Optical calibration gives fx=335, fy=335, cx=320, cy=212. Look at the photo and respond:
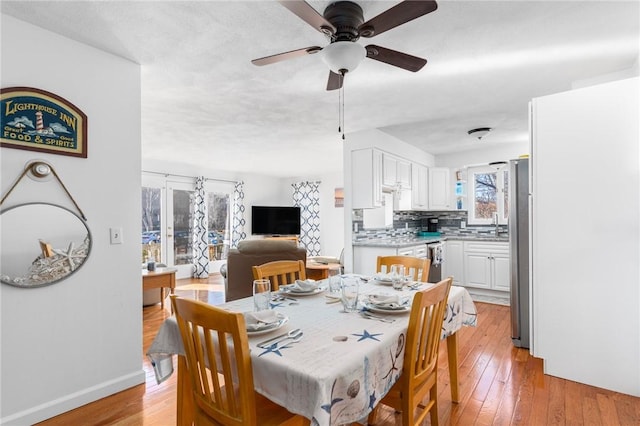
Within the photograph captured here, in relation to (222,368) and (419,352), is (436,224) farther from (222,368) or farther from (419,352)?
(222,368)

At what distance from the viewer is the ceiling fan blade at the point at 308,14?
1404mm

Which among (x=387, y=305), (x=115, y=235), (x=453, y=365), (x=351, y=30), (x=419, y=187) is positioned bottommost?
(x=453, y=365)

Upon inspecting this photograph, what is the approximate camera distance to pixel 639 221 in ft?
7.22

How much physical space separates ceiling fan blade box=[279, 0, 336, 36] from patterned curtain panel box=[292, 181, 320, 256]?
6.62 m

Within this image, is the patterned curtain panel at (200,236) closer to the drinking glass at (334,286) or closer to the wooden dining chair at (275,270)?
the wooden dining chair at (275,270)

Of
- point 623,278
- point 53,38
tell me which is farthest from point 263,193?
point 623,278

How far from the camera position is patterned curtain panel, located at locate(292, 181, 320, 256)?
8320mm

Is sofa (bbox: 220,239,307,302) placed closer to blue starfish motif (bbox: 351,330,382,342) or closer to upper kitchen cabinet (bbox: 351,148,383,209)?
upper kitchen cabinet (bbox: 351,148,383,209)

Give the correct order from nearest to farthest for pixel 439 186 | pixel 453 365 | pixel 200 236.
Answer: pixel 453 365, pixel 439 186, pixel 200 236

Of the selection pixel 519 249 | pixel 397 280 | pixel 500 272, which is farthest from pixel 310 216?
pixel 397 280

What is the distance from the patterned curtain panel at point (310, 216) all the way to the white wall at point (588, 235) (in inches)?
236

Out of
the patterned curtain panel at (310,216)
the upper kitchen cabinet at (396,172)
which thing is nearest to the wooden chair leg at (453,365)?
the upper kitchen cabinet at (396,172)

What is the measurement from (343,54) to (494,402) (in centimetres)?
236

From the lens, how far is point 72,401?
217cm
